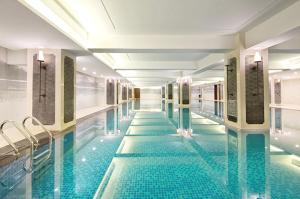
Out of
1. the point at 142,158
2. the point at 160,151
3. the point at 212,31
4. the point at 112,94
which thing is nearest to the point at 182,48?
the point at 212,31

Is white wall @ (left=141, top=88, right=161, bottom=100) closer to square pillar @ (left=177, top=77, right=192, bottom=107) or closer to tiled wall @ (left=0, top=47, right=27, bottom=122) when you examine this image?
square pillar @ (left=177, top=77, right=192, bottom=107)

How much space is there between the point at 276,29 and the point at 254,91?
2136 millimetres

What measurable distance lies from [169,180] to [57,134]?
4122mm

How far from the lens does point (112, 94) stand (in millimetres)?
18125

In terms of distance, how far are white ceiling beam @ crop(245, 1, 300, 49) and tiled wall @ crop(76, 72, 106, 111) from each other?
10.7 meters

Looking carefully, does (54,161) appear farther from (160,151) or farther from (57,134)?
(57,134)

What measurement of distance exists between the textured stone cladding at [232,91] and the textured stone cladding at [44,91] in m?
5.39

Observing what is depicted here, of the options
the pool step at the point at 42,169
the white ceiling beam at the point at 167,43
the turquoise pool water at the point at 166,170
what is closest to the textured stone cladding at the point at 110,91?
the white ceiling beam at the point at 167,43

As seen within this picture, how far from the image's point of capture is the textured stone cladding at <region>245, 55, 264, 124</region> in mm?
6385

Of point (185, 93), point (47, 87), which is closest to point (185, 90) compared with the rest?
point (185, 93)

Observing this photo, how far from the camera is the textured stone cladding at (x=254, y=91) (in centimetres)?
638

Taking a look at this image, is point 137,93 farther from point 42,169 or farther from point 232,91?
point 42,169

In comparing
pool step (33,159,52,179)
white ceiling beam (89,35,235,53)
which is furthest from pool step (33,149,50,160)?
white ceiling beam (89,35,235,53)

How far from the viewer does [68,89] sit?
693cm
